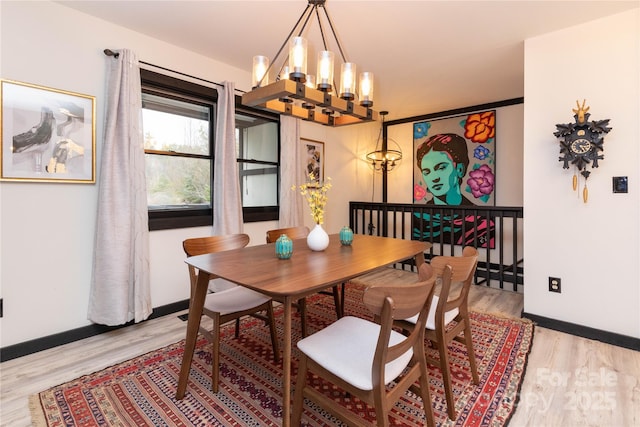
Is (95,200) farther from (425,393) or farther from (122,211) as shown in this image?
(425,393)

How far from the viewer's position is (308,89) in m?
1.73

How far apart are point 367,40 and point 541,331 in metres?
2.94

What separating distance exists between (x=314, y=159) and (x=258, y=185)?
107 cm

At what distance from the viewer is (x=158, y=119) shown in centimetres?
292

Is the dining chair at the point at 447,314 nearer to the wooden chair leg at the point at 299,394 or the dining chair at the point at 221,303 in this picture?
the wooden chair leg at the point at 299,394

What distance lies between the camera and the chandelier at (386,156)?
5598 mm

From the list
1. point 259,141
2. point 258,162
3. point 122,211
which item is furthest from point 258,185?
point 122,211

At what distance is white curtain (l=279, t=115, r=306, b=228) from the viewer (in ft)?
12.5

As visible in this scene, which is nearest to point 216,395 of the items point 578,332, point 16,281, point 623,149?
point 16,281

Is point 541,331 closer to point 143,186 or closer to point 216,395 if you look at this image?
point 216,395

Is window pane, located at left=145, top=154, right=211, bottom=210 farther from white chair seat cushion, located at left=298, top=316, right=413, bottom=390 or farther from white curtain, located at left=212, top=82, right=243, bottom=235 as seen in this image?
white chair seat cushion, located at left=298, top=316, right=413, bottom=390

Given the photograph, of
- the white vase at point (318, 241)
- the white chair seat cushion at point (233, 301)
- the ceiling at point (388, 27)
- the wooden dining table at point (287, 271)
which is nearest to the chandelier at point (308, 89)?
the ceiling at point (388, 27)

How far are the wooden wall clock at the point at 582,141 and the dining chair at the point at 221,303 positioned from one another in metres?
2.62

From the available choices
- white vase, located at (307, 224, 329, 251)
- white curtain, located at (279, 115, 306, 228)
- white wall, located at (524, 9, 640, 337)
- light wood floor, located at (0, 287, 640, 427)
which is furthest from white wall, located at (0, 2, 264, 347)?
white wall, located at (524, 9, 640, 337)
